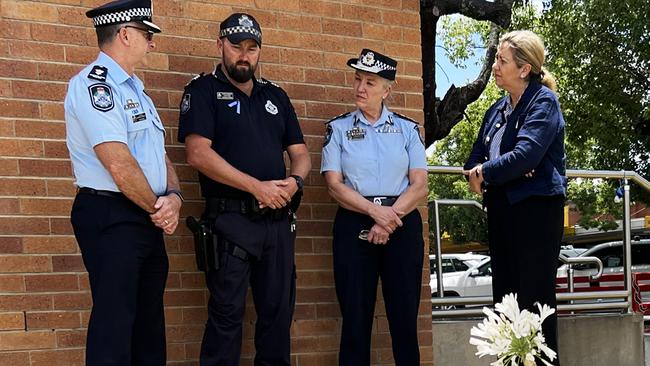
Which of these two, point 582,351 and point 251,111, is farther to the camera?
point 582,351

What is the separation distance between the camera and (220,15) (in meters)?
4.17

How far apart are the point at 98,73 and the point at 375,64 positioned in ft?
5.50

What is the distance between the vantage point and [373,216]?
158 inches

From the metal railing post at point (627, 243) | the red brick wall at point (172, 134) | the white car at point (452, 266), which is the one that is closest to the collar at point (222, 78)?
the red brick wall at point (172, 134)

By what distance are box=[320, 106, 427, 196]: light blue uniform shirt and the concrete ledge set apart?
4.07 ft

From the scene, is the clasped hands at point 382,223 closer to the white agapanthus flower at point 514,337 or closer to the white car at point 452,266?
the white car at point 452,266

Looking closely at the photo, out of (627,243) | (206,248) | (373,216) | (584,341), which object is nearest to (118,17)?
(206,248)

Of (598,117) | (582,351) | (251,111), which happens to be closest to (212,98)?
(251,111)

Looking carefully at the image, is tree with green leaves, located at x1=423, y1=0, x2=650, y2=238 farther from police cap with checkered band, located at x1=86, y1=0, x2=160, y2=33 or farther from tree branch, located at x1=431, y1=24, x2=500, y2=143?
police cap with checkered band, located at x1=86, y1=0, x2=160, y2=33

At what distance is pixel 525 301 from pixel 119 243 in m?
2.11

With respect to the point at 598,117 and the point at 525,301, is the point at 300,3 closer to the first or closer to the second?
the point at 525,301

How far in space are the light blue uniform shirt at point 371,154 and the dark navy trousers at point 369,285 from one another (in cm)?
20

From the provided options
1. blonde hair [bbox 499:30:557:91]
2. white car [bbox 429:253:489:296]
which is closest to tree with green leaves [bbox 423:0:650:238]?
white car [bbox 429:253:489:296]

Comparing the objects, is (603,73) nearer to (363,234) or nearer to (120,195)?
(363,234)
